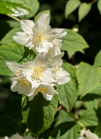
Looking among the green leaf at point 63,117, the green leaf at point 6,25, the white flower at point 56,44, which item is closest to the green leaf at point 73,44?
the white flower at point 56,44

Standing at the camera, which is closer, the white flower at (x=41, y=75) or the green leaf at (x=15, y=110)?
the white flower at (x=41, y=75)

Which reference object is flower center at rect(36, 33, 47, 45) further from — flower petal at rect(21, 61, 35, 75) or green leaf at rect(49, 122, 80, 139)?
green leaf at rect(49, 122, 80, 139)

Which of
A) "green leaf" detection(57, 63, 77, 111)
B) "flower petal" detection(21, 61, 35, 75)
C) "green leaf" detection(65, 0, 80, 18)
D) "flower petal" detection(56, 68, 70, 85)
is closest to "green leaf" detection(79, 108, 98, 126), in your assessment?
"green leaf" detection(57, 63, 77, 111)

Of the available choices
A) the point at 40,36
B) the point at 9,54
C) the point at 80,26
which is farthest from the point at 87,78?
the point at 80,26

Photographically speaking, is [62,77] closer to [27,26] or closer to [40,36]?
[40,36]

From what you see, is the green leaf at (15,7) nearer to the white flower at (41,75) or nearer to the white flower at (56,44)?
the white flower at (56,44)
